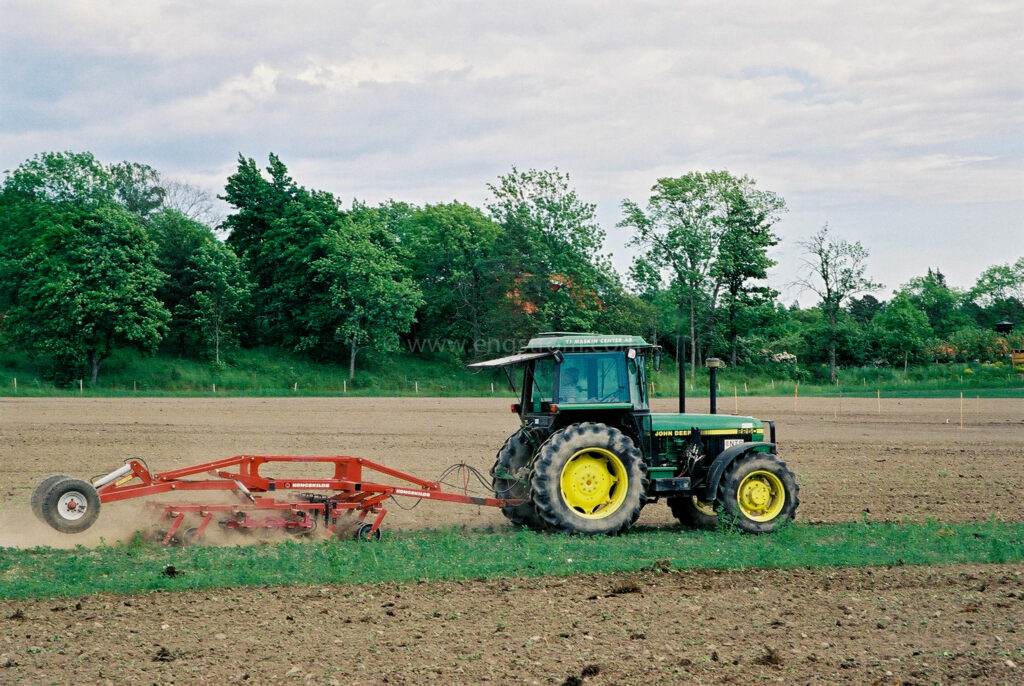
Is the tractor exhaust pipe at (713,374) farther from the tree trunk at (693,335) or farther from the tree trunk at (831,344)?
the tree trunk at (831,344)

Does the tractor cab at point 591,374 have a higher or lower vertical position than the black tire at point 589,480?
higher

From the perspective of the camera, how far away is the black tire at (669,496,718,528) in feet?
40.6

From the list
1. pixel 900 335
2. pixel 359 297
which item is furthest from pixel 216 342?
pixel 900 335

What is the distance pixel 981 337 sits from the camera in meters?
64.8

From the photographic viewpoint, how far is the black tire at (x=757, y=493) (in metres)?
11.3

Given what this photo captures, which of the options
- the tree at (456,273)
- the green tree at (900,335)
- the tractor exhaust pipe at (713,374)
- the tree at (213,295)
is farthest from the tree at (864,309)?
the tractor exhaust pipe at (713,374)

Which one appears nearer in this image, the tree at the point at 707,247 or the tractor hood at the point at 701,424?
the tractor hood at the point at 701,424

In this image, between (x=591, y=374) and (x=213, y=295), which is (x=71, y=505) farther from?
(x=213, y=295)

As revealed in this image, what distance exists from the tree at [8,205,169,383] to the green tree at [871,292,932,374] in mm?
46967

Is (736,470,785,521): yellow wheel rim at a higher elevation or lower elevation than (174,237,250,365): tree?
lower

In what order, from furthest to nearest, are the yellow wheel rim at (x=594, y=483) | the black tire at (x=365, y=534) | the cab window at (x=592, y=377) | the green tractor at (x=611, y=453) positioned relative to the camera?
the cab window at (x=592, y=377), the yellow wheel rim at (x=594, y=483), the green tractor at (x=611, y=453), the black tire at (x=365, y=534)

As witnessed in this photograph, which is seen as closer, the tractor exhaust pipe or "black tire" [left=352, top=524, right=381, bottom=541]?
"black tire" [left=352, top=524, right=381, bottom=541]

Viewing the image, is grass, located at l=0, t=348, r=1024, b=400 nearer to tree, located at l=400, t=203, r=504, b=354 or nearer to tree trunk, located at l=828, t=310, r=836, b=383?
tree trunk, located at l=828, t=310, r=836, b=383

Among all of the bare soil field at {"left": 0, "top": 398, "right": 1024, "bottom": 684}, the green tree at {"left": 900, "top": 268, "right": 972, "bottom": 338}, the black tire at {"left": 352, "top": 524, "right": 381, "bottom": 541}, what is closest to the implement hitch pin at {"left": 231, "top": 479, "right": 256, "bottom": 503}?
the black tire at {"left": 352, "top": 524, "right": 381, "bottom": 541}
